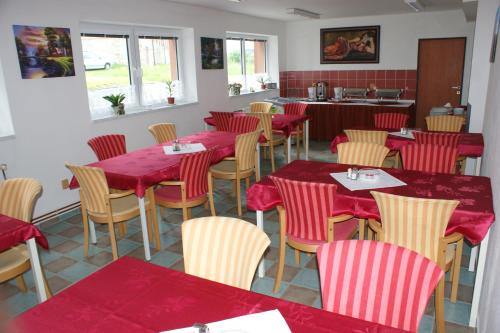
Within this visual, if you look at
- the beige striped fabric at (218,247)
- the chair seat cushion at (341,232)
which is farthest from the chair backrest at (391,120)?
the beige striped fabric at (218,247)

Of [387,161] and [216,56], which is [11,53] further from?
[387,161]

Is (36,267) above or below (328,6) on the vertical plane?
below

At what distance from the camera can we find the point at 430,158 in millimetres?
3363

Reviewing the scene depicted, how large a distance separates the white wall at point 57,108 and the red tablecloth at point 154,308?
289 cm

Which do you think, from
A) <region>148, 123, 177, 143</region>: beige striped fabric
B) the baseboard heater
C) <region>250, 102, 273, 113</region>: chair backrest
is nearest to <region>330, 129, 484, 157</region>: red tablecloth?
<region>148, 123, 177, 143</region>: beige striped fabric

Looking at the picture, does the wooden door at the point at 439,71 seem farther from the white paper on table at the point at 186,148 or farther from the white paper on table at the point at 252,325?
the white paper on table at the point at 252,325

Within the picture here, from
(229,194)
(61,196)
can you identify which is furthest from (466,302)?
(61,196)

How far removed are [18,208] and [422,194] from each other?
271 centimetres

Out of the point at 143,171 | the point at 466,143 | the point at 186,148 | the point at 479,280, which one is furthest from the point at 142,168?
the point at 466,143

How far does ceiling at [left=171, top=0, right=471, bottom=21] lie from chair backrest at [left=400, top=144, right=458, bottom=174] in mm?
3391

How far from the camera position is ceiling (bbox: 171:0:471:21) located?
5.89m

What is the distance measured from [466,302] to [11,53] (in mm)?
4373

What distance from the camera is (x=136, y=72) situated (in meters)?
5.53

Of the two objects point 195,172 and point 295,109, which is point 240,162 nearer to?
point 195,172
